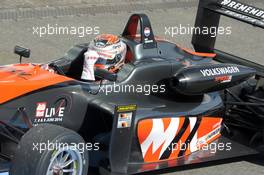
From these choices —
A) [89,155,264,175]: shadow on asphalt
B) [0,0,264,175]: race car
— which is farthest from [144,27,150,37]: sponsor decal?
[89,155,264,175]: shadow on asphalt

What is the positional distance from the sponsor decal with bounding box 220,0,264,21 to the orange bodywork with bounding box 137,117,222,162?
1.30m

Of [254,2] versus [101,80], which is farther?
[254,2]

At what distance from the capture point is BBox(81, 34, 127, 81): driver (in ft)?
21.1

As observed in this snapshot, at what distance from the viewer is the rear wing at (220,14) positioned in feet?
23.9

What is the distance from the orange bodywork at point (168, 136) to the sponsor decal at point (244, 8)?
130 centimetres

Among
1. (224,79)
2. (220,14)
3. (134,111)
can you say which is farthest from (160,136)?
(220,14)

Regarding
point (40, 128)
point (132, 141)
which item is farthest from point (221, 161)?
point (40, 128)

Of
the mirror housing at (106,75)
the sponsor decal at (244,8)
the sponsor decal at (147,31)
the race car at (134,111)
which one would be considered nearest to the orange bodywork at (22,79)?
the race car at (134,111)

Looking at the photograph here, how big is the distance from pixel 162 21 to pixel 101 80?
6.36 m

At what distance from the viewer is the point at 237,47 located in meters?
11.6

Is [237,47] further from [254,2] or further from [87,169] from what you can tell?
[87,169]

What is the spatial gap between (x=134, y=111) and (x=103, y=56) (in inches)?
29.7

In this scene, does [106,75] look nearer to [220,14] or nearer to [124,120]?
[124,120]

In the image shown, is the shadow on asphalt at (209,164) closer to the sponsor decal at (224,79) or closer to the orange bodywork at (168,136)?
the orange bodywork at (168,136)
